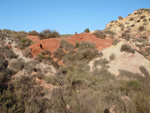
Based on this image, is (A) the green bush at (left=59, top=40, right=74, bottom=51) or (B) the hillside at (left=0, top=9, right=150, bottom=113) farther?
(A) the green bush at (left=59, top=40, right=74, bottom=51)

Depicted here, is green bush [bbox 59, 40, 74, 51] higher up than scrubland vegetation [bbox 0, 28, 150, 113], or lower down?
higher up

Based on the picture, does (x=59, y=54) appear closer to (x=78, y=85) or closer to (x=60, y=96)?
(x=78, y=85)

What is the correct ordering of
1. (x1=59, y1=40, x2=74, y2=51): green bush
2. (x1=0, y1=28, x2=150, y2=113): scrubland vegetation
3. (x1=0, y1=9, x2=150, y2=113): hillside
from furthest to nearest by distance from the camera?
(x1=59, y1=40, x2=74, y2=51): green bush
(x1=0, y1=9, x2=150, y2=113): hillside
(x1=0, y1=28, x2=150, y2=113): scrubland vegetation

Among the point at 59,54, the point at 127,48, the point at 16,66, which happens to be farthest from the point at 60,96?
the point at 127,48

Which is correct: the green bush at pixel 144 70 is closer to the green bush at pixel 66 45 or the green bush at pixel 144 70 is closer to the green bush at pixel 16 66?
the green bush at pixel 66 45

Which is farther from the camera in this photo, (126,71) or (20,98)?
(126,71)

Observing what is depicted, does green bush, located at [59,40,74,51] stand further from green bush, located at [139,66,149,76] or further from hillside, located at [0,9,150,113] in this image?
green bush, located at [139,66,149,76]

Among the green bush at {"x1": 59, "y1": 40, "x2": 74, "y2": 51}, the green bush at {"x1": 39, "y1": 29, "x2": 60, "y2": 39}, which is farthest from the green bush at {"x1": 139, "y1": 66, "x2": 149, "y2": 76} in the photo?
the green bush at {"x1": 39, "y1": 29, "x2": 60, "y2": 39}

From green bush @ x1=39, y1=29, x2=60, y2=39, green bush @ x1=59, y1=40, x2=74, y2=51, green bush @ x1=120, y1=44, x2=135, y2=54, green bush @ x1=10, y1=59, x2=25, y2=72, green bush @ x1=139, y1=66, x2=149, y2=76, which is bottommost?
green bush @ x1=139, y1=66, x2=149, y2=76

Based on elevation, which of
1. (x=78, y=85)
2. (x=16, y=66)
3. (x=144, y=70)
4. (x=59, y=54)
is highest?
(x=59, y=54)

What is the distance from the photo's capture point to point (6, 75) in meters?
4.84

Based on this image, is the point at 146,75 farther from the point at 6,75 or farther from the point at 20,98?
the point at 6,75

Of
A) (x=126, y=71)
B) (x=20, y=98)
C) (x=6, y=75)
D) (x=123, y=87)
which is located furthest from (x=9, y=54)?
(x=126, y=71)

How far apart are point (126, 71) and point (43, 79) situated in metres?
6.18
